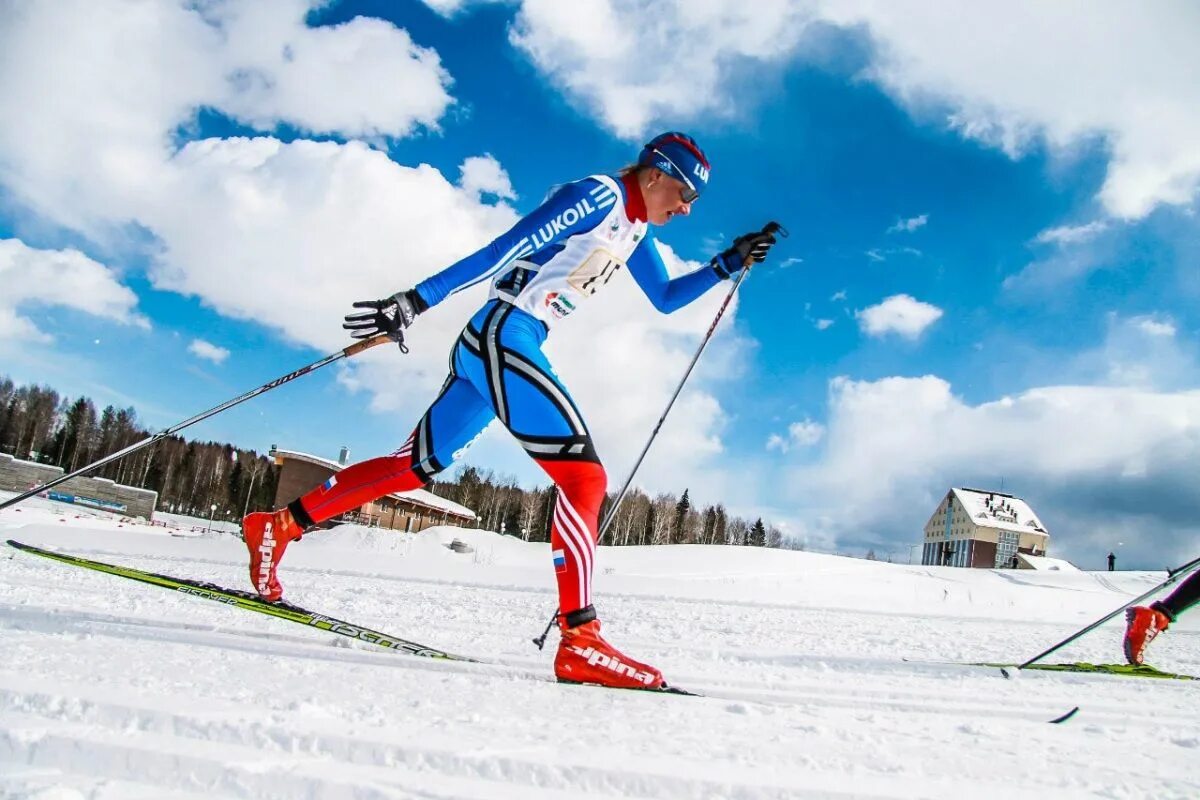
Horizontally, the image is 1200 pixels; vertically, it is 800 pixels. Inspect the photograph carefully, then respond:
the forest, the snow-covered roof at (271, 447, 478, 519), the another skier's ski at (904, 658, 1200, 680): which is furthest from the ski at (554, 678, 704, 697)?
the forest

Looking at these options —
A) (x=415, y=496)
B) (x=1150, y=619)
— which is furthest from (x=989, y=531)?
(x=1150, y=619)

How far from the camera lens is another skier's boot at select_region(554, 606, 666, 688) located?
244 cm

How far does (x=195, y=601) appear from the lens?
3.75 m

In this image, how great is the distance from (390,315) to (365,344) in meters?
0.48

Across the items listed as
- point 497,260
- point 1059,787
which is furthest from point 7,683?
point 1059,787

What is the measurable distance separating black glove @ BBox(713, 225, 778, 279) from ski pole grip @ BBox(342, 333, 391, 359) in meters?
1.91

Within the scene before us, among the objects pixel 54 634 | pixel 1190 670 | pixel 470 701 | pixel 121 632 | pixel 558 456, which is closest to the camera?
pixel 470 701

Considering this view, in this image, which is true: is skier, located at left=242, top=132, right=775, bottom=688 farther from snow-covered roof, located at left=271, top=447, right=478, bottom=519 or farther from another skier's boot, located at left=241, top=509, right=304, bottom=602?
snow-covered roof, located at left=271, top=447, right=478, bottom=519

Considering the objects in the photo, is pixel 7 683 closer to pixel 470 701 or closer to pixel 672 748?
pixel 470 701

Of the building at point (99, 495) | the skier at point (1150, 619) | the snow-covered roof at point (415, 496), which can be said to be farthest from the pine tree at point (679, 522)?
the skier at point (1150, 619)

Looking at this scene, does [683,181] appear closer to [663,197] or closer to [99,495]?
[663,197]

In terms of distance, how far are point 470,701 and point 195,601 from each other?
2.67 m

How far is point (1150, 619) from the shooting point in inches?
184

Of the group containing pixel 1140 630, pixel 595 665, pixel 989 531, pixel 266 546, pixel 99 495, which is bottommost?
pixel 99 495
